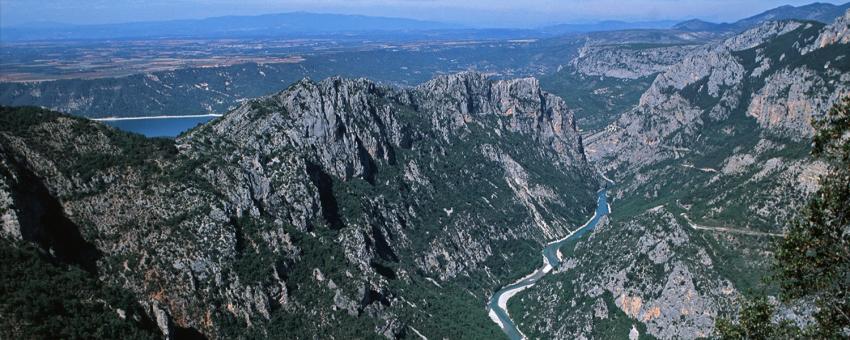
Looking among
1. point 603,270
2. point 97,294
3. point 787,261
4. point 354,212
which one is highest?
point 787,261

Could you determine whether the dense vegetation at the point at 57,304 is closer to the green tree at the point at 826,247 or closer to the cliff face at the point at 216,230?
the cliff face at the point at 216,230

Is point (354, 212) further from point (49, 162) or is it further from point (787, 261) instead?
point (787, 261)

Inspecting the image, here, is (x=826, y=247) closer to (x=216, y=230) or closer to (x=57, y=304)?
(x=57, y=304)

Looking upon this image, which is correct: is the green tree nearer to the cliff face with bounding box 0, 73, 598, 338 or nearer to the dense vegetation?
the dense vegetation

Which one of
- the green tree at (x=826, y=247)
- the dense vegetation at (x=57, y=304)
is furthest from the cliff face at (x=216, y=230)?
the green tree at (x=826, y=247)

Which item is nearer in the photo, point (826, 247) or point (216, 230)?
point (826, 247)

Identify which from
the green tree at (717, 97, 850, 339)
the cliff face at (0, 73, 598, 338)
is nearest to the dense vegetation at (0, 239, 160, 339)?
the cliff face at (0, 73, 598, 338)

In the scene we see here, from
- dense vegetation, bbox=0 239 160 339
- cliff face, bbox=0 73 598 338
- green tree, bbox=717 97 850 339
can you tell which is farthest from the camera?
cliff face, bbox=0 73 598 338

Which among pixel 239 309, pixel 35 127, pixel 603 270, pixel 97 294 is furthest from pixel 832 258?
pixel 603 270

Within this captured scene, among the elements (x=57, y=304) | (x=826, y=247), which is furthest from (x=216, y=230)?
(x=826, y=247)
